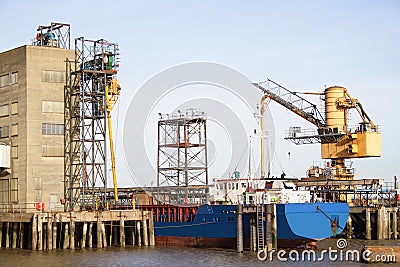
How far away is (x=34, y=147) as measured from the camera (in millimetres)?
57844

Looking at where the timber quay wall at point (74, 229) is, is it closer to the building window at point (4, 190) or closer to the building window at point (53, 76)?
the building window at point (4, 190)

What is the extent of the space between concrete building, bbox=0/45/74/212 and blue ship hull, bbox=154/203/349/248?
424 inches

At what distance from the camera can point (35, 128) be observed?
58.1 metres

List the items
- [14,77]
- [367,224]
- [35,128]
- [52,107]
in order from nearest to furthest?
[367,224] < [35,128] < [52,107] < [14,77]

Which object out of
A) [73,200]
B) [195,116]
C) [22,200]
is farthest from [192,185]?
[22,200]

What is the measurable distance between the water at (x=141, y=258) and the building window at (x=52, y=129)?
11.2m

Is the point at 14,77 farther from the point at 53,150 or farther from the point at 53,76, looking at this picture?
the point at 53,150

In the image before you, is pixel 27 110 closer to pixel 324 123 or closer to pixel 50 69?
pixel 50 69

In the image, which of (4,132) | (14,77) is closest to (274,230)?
(4,132)

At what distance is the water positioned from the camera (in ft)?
139

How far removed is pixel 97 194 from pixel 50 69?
455 inches

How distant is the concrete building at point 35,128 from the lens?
5778 cm

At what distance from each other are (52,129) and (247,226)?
2030cm

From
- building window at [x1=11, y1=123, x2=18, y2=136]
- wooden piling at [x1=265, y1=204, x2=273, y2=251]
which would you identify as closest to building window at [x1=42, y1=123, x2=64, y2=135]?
building window at [x1=11, y1=123, x2=18, y2=136]
